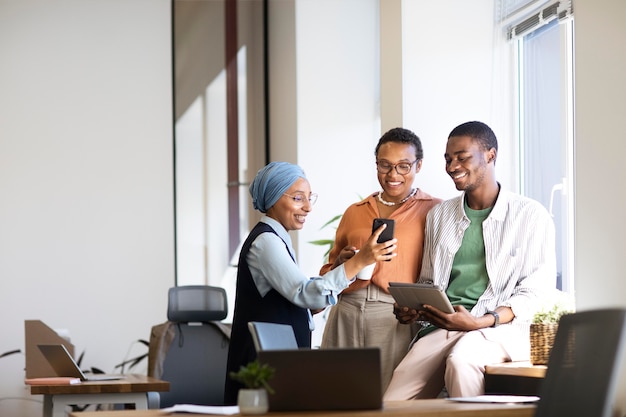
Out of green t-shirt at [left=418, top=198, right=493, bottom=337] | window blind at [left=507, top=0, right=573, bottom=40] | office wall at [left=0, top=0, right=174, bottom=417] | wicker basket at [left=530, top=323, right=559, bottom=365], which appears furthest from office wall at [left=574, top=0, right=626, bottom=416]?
office wall at [left=0, top=0, right=174, bottom=417]

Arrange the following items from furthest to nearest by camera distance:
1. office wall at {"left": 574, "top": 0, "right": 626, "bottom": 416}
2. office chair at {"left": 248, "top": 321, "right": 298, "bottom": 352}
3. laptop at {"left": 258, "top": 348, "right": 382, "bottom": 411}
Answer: office wall at {"left": 574, "top": 0, "right": 626, "bottom": 416}, office chair at {"left": 248, "top": 321, "right": 298, "bottom": 352}, laptop at {"left": 258, "top": 348, "right": 382, "bottom": 411}

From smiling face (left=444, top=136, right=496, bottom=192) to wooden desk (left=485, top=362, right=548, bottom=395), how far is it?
73 centimetres

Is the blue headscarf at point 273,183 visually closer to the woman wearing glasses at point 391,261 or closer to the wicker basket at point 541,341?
the woman wearing glasses at point 391,261

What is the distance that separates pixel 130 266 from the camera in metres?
6.93

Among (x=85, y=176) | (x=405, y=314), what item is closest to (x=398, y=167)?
(x=405, y=314)

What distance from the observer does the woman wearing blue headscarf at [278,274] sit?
338cm

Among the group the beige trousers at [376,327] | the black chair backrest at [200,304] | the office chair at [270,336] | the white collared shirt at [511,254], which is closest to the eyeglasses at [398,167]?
the white collared shirt at [511,254]

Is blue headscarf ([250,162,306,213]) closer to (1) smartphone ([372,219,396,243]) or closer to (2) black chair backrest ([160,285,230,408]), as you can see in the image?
(1) smartphone ([372,219,396,243])

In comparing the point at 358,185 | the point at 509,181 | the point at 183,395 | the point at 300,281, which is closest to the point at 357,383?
the point at 300,281

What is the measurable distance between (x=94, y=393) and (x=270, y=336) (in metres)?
2.19

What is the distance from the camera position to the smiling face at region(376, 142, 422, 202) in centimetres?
409

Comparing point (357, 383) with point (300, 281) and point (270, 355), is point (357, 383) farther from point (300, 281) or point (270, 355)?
point (300, 281)

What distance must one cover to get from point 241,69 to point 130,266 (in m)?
1.67

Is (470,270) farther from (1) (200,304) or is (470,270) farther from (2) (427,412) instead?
(1) (200,304)
